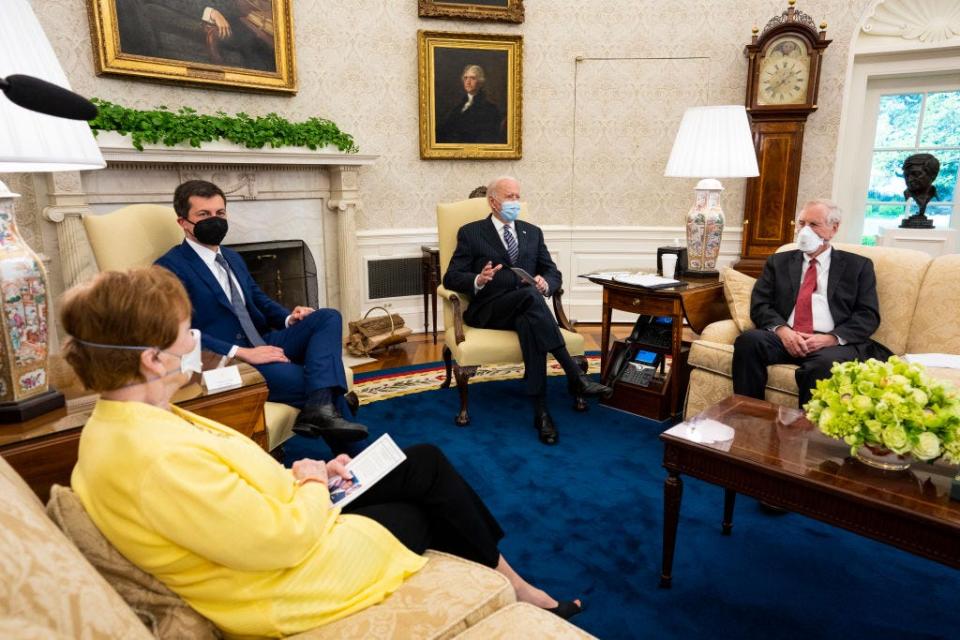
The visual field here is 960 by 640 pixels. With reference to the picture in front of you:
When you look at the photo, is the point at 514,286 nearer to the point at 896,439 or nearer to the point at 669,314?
the point at 669,314

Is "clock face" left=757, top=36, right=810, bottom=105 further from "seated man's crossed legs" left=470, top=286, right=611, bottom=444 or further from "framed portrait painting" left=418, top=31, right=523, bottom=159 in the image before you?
"seated man's crossed legs" left=470, top=286, right=611, bottom=444

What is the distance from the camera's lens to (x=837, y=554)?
2154 millimetres

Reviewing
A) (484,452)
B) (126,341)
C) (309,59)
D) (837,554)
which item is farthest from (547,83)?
(126,341)

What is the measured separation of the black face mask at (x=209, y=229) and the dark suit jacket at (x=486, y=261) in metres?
1.28

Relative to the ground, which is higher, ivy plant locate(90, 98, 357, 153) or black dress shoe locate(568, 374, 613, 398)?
ivy plant locate(90, 98, 357, 153)

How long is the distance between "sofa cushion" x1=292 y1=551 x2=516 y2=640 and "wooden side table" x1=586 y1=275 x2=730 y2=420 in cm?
214

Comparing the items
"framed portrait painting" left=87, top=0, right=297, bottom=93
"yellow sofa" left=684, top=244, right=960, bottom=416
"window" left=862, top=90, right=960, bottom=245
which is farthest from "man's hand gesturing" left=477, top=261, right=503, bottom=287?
"window" left=862, top=90, right=960, bottom=245

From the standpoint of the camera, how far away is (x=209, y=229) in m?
2.60

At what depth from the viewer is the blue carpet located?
183 centimetres

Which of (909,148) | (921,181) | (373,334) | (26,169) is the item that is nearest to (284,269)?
(373,334)

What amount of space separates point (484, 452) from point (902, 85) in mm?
4594

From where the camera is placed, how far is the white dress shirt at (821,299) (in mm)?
2951

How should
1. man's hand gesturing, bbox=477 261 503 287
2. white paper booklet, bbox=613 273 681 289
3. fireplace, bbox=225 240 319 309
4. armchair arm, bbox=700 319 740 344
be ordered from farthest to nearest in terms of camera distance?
fireplace, bbox=225 240 319 309
man's hand gesturing, bbox=477 261 503 287
white paper booklet, bbox=613 273 681 289
armchair arm, bbox=700 319 740 344

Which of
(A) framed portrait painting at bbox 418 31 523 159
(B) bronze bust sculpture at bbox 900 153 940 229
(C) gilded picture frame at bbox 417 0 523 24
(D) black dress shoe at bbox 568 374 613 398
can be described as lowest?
(D) black dress shoe at bbox 568 374 613 398
